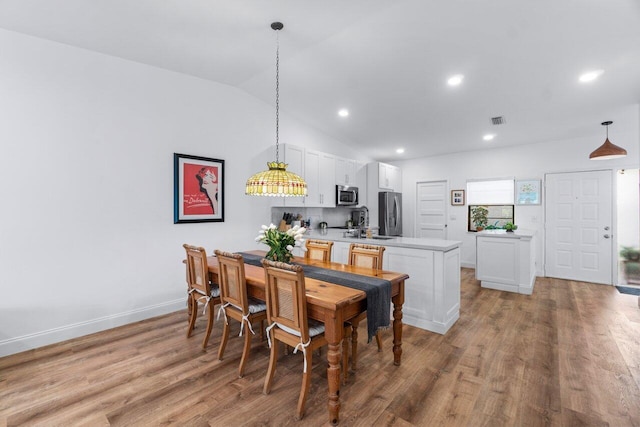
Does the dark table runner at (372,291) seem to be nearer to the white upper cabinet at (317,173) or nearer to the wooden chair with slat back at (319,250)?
the wooden chair with slat back at (319,250)

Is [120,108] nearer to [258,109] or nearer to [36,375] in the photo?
[258,109]

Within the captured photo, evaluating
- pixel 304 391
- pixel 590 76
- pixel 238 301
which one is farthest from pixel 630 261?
pixel 238 301

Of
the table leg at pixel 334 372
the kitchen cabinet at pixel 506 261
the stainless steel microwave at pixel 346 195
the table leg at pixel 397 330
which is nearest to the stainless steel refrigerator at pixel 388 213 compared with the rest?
the stainless steel microwave at pixel 346 195

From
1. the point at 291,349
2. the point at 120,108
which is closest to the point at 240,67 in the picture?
the point at 120,108

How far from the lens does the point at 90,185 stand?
3033 mm

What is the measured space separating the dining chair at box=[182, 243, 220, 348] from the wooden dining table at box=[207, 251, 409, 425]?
Answer: 433mm

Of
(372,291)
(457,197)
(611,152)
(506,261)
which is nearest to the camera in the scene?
(372,291)

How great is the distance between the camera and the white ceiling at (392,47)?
2.44 meters

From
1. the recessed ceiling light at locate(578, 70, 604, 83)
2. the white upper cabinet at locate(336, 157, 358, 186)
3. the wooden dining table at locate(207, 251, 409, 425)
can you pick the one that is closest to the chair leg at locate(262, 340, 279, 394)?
the wooden dining table at locate(207, 251, 409, 425)

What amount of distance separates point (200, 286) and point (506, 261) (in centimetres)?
445

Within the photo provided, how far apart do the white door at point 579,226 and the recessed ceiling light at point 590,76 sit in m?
2.54

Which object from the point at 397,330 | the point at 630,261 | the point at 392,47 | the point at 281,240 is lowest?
the point at 397,330

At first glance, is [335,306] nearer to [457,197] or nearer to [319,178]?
[319,178]

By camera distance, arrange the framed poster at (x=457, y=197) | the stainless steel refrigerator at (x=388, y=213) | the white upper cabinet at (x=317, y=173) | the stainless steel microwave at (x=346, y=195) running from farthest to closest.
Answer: the framed poster at (x=457, y=197) → the stainless steel refrigerator at (x=388, y=213) → the stainless steel microwave at (x=346, y=195) → the white upper cabinet at (x=317, y=173)
